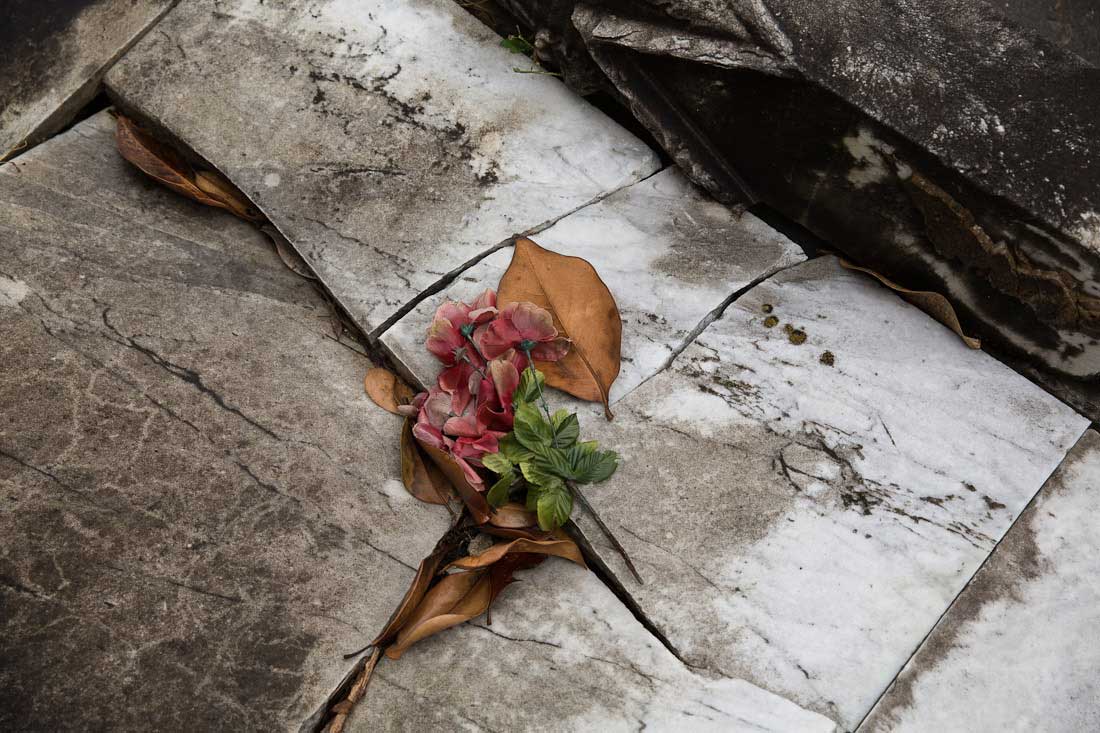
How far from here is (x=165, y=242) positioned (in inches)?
75.8

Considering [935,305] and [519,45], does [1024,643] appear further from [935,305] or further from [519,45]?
[519,45]

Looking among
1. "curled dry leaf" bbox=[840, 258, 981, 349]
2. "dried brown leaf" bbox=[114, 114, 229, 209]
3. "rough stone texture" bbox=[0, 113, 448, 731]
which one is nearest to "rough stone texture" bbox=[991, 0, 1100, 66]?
"curled dry leaf" bbox=[840, 258, 981, 349]

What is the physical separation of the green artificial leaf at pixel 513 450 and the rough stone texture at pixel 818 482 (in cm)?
14

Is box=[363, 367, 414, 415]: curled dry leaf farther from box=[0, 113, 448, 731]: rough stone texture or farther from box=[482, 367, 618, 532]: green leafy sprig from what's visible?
box=[482, 367, 618, 532]: green leafy sprig

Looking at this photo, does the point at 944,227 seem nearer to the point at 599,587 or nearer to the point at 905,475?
the point at 905,475

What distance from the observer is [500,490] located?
62.5 inches

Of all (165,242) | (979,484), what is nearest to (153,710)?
(165,242)

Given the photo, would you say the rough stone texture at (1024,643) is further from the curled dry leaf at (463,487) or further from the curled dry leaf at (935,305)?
the curled dry leaf at (463,487)

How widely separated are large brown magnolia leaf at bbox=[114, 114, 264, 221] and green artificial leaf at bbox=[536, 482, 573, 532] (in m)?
0.95

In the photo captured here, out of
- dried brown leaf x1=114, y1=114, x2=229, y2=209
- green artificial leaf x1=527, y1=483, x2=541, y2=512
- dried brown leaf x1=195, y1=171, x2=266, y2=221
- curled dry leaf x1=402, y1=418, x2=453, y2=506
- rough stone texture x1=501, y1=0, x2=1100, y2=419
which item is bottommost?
curled dry leaf x1=402, y1=418, x2=453, y2=506

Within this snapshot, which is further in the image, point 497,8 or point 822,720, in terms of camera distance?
point 497,8

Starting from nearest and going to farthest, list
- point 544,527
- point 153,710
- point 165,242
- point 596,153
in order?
point 153,710 < point 544,527 < point 165,242 < point 596,153

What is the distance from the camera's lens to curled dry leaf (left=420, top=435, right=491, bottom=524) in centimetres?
160

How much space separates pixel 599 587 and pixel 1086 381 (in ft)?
3.48
